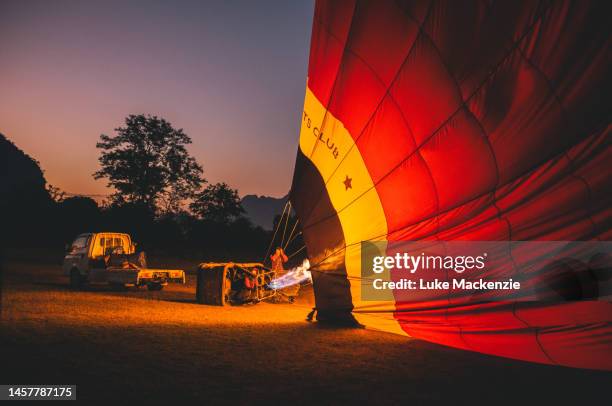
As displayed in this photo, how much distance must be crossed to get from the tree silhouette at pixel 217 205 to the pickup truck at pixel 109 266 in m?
35.2

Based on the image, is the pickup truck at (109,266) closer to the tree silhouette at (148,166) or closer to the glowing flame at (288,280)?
the glowing flame at (288,280)

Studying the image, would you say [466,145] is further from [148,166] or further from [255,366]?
[148,166]

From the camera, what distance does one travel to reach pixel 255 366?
200 inches

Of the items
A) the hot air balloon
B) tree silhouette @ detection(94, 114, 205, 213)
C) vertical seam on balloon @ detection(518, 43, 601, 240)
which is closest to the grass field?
the hot air balloon

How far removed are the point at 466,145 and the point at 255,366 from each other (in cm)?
369

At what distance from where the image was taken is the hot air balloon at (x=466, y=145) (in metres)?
5.01

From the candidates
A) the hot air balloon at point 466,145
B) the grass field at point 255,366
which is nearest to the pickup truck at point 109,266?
the grass field at point 255,366

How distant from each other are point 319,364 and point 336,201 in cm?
356

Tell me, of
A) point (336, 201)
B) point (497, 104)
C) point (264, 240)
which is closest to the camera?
point (497, 104)

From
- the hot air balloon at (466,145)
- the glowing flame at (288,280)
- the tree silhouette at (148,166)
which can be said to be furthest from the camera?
the tree silhouette at (148,166)

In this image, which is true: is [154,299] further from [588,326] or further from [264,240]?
[264,240]

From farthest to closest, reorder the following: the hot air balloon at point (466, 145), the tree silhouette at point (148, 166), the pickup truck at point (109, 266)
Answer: the tree silhouette at point (148, 166)
the pickup truck at point (109, 266)
the hot air balloon at point (466, 145)

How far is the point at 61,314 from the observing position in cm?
848

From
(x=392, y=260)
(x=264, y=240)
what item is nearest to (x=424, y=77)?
(x=392, y=260)
